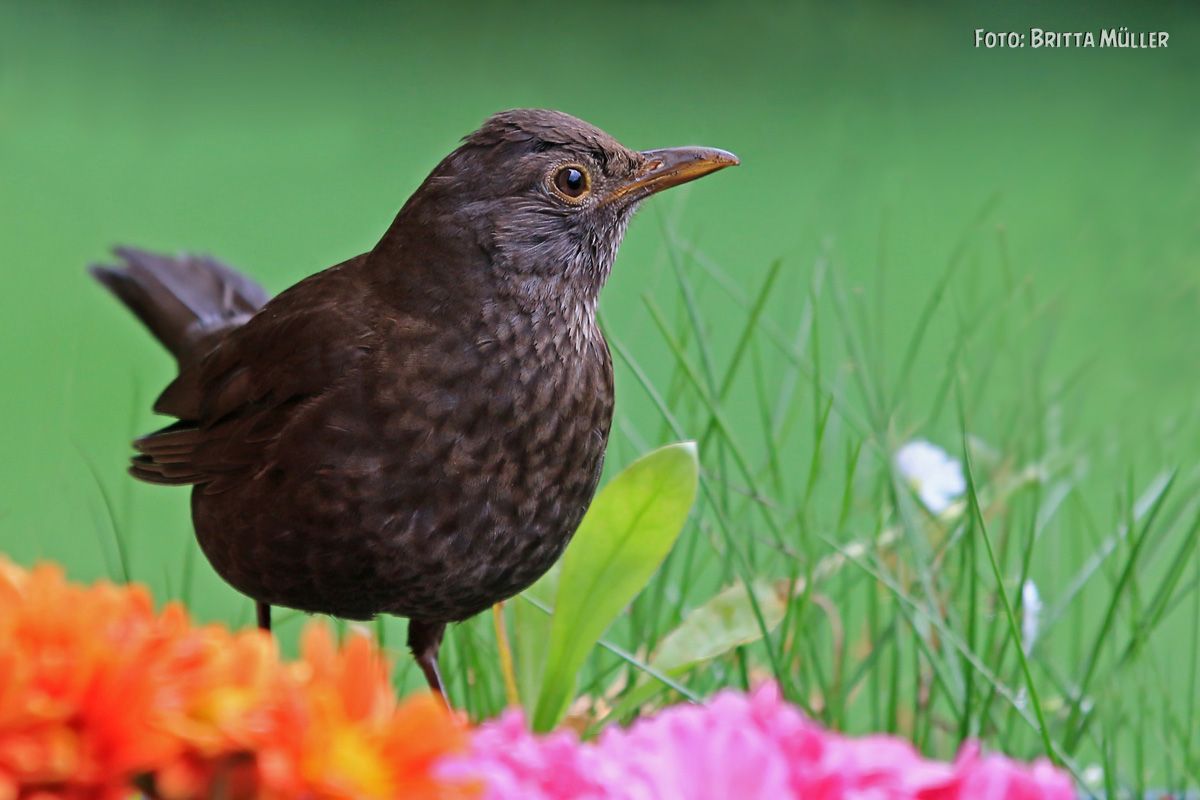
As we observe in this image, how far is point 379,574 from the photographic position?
1211 millimetres

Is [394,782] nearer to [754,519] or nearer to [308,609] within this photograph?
[308,609]

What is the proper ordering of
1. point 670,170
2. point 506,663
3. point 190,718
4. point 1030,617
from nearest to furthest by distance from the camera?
point 190,718, point 670,170, point 506,663, point 1030,617

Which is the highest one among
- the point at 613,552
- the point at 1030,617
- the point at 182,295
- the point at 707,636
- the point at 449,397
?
the point at 182,295

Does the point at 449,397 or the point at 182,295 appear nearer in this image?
the point at 449,397

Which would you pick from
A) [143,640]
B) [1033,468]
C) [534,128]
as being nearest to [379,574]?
[534,128]

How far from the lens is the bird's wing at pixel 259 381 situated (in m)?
1.29

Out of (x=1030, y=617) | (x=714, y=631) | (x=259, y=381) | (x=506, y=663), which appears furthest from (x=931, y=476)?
(x=259, y=381)

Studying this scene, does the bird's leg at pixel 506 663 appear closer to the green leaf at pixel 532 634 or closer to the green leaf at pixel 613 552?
the green leaf at pixel 532 634

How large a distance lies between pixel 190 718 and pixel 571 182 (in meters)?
0.78

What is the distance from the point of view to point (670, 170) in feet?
4.28

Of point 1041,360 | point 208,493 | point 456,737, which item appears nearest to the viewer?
point 456,737

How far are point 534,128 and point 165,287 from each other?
0.73 m

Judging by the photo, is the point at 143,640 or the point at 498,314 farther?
the point at 498,314

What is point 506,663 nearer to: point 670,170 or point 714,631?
point 714,631
